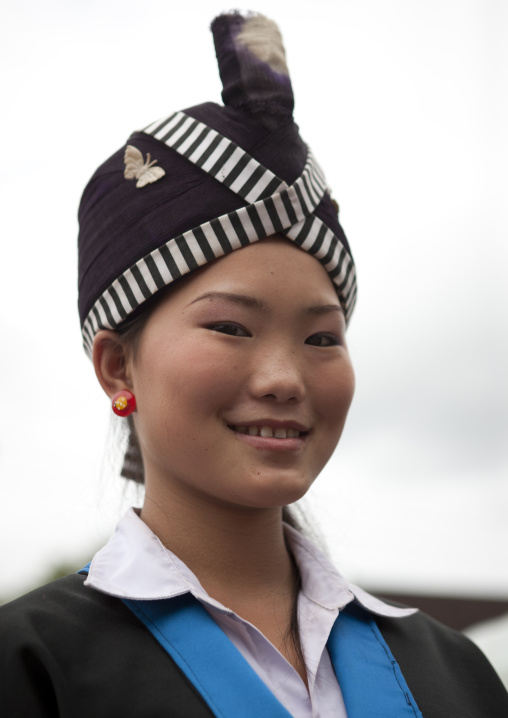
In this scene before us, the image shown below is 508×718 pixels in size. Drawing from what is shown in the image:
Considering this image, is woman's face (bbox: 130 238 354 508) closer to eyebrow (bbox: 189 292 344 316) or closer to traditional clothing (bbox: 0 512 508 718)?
eyebrow (bbox: 189 292 344 316)

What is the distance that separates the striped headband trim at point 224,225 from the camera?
2002mm

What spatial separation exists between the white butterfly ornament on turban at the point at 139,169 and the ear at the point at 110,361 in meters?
0.42

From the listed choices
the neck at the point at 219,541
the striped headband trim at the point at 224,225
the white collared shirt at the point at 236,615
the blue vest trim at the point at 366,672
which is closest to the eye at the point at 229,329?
the striped headband trim at the point at 224,225

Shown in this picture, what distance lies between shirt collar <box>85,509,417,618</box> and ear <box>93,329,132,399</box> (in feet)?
1.16

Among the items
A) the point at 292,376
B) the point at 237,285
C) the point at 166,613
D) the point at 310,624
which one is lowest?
the point at 310,624

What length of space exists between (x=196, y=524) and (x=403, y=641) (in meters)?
0.67

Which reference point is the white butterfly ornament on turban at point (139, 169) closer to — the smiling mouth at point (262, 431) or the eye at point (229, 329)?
the eye at point (229, 329)

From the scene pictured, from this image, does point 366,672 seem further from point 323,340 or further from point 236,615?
point 323,340

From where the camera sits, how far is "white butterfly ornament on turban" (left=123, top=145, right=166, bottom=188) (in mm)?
2125

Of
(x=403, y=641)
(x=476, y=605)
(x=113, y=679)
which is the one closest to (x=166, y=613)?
(x=113, y=679)

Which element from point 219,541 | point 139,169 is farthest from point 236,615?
point 139,169

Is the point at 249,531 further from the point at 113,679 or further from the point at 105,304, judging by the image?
the point at 105,304

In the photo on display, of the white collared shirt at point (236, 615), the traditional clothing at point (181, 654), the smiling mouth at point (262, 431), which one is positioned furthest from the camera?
the smiling mouth at point (262, 431)

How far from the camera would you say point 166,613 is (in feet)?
5.98
